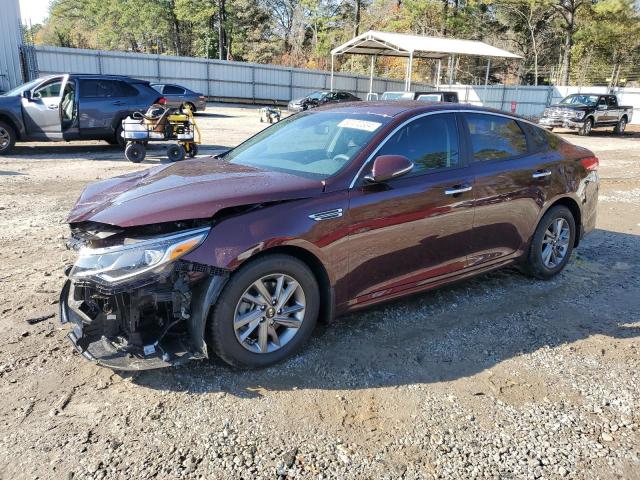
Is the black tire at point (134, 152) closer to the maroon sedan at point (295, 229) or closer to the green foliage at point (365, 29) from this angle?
the maroon sedan at point (295, 229)

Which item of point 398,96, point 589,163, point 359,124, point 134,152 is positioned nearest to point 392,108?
point 359,124

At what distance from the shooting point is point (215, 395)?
10.4 ft

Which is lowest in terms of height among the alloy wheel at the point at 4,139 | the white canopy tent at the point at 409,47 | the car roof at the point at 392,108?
the alloy wheel at the point at 4,139

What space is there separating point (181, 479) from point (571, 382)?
2561 millimetres

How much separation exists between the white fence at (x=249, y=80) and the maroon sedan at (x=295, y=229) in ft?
91.4

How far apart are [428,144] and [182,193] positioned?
2.00 metres

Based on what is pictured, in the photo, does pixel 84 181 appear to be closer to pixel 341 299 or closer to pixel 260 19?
pixel 341 299

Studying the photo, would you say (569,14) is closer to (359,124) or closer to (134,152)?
(134,152)

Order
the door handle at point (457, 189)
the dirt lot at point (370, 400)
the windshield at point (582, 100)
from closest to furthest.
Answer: the dirt lot at point (370, 400), the door handle at point (457, 189), the windshield at point (582, 100)

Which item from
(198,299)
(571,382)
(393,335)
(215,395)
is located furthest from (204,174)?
(571,382)

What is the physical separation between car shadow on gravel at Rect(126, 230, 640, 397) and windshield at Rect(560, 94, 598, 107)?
21.8 m

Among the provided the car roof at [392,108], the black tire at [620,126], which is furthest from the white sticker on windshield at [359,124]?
the black tire at [620,126]

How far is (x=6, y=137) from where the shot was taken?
1174cm

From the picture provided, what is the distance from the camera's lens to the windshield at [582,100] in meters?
24.5
